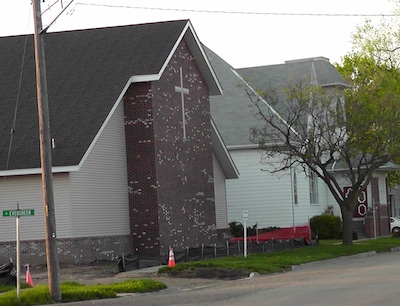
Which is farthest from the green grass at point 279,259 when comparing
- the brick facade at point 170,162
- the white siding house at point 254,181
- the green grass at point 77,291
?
the white siding house at point 254,181

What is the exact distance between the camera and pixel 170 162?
132 feet

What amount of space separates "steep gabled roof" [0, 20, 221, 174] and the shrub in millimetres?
13180

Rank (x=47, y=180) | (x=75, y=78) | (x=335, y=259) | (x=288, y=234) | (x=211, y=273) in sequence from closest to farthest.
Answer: (x=47, y=180) < (x=211, y=273) < (x=335, y=259) < (x=75, y=78) < (x=288, y=234)

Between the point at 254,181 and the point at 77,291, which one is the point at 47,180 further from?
the point at 254,181

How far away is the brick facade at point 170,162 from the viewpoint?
38.9 meters

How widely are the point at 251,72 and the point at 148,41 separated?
763 inches

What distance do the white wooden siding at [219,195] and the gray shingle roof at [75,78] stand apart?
25.3 feet

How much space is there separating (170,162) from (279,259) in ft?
25.7

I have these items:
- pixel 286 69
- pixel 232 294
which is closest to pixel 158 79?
pixel 232 294

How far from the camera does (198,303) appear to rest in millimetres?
20766

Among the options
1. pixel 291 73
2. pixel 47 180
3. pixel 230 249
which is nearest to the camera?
pixel 47 180

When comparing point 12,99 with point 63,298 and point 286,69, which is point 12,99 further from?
point 286,69

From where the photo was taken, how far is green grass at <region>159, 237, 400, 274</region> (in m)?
31.0

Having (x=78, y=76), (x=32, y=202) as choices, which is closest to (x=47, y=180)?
(x=32, y=202)
